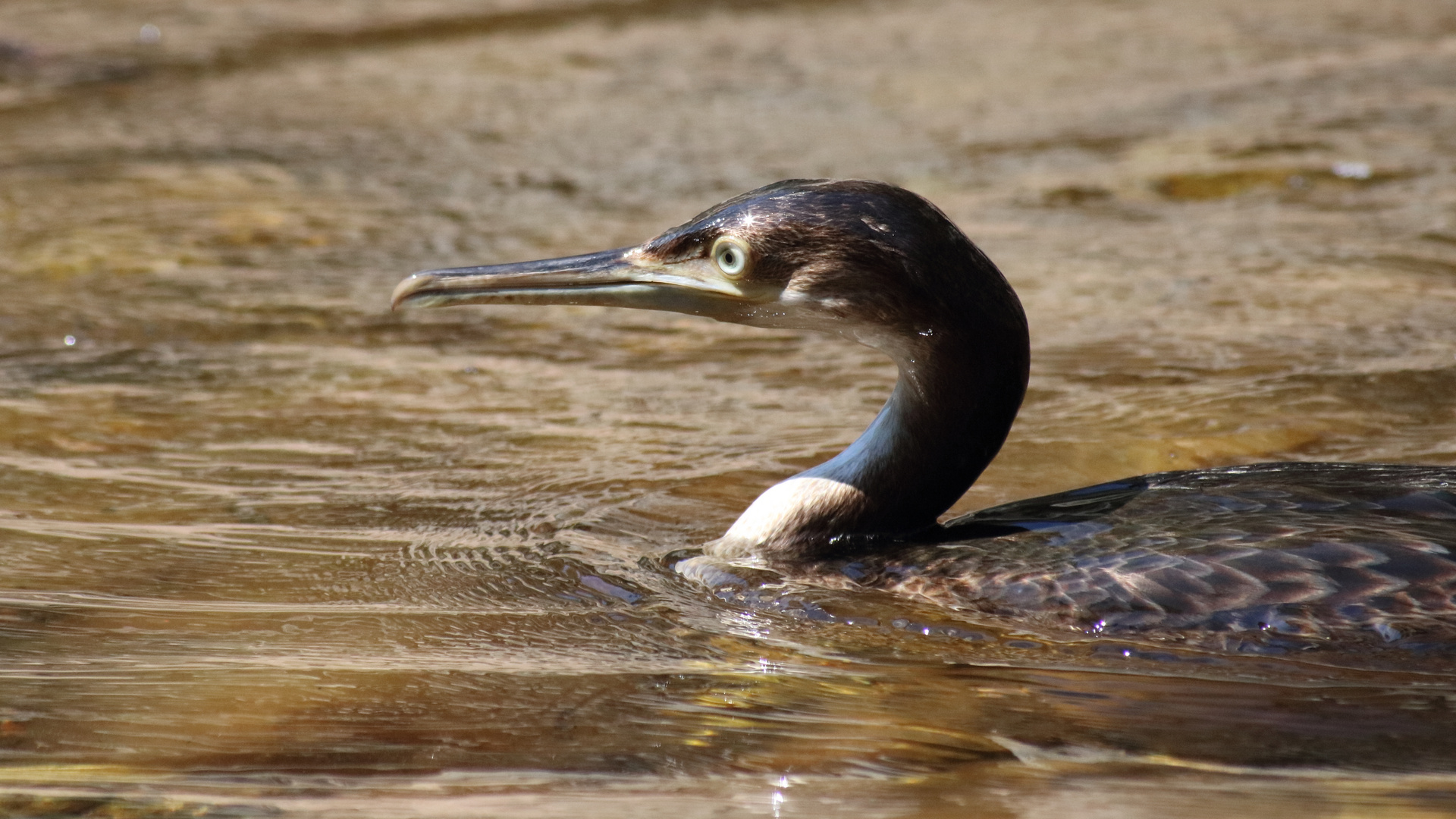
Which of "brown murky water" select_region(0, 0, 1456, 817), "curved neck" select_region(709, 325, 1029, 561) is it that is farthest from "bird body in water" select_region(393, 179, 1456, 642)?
"brown murky water" select_region(0, 0, 1456, 817)

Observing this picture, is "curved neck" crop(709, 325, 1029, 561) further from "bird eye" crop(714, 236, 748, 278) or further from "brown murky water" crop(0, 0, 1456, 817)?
"bird eye" crop(714, 236, 748, 278)

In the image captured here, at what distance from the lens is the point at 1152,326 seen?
669 centimetres

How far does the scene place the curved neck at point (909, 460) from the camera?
4.16 metres

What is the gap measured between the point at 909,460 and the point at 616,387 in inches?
85.7

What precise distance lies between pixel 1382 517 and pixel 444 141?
707 cm

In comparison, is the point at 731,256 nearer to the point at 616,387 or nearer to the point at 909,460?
the point at 909,460

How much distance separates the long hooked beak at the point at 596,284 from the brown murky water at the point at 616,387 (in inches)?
27.2

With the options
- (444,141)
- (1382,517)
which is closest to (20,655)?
(1382,517)

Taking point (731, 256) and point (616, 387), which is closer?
point (731, 256)

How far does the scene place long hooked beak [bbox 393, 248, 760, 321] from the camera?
427 cm

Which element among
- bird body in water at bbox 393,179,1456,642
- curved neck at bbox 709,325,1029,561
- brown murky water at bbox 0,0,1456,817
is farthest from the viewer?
curved neck at bbox 709,325,1029,561

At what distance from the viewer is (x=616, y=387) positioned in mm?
6297

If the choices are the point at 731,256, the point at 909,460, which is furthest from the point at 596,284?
the point at 909,460

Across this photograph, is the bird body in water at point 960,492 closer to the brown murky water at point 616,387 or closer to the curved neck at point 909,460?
the curved neck at point 909,460
